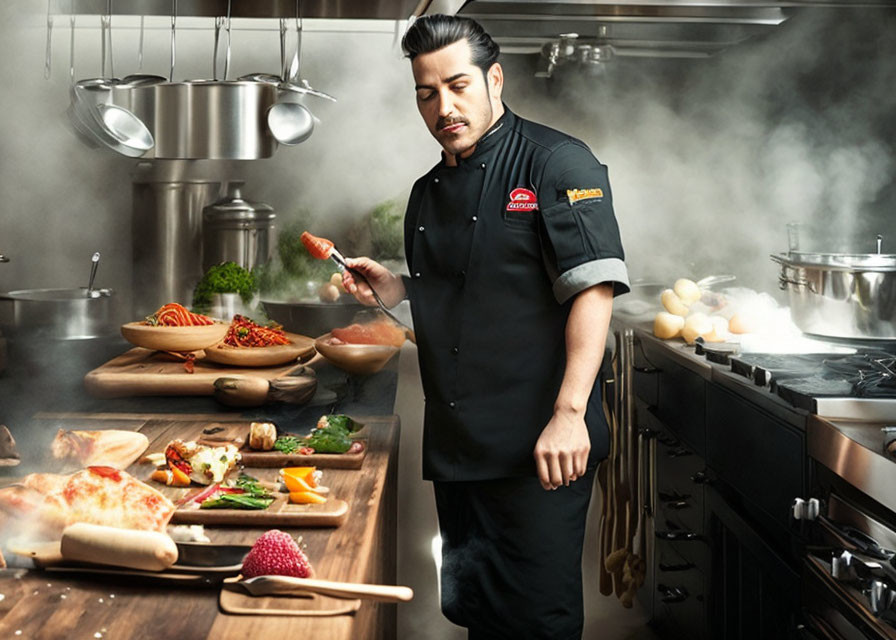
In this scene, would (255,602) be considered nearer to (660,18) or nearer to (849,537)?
(849,537)

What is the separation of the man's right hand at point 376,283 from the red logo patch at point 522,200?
12.5 inches

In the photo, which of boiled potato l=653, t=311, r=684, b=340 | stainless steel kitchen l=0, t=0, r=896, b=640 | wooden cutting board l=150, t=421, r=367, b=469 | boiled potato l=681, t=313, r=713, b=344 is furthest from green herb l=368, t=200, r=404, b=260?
wooden cutting board l=150, t=421, r=367, b=469

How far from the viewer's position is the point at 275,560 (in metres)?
1.15

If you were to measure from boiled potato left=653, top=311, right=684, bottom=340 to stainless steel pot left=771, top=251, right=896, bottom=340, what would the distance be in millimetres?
456

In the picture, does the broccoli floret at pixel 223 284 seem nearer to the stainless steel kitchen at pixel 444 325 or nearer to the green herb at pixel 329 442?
the stainless steel kitchen at pixel 444 325

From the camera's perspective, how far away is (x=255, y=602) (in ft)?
3.63

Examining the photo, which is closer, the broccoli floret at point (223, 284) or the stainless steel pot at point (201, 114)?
the stainless steel pot at point (201, 114)

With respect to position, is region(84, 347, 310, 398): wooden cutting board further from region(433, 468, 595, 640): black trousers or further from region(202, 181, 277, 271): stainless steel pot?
region(202, 181, 277, 271): stainless steel pot

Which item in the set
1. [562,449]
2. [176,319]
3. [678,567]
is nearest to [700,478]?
[678,567]

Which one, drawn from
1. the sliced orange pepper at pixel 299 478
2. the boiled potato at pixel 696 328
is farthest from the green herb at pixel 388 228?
the sliced orange pepper at pixel 299 478

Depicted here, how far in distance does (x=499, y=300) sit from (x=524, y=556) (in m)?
0.49

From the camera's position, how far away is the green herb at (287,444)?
1.70 m

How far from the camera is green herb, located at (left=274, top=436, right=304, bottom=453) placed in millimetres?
1704

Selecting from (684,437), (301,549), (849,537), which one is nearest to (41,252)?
(684,437)
